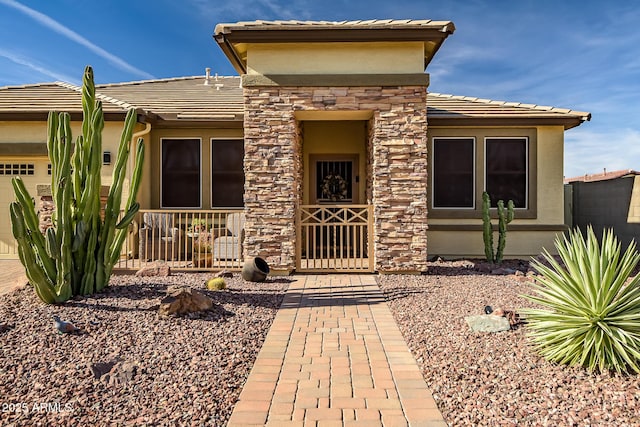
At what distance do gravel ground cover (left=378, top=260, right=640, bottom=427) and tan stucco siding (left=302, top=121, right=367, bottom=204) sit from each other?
6.13m

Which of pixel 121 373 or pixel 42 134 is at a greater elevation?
pixel 42 134

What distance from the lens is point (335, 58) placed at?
8445 mm

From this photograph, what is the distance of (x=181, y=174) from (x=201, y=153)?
0.74 meters

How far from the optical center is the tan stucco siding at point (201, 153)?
11172 millimetres

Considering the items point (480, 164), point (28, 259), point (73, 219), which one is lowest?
point (28, 259)

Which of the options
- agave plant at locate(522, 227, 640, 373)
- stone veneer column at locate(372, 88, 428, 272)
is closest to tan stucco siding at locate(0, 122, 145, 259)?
stone veneer column at locate(372, 88, 428, 272)

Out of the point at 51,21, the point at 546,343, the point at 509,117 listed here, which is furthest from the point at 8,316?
the point at 51,21

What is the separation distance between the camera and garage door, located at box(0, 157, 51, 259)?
10648 millimetres

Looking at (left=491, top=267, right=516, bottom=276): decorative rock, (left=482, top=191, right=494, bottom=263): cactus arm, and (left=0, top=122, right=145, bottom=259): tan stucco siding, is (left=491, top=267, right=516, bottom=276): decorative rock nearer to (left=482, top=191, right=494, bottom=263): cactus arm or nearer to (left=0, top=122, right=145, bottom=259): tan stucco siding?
(left=482, top=191, right=494, bottom=263): cactus arm

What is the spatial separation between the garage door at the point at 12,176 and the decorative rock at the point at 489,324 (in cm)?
1013

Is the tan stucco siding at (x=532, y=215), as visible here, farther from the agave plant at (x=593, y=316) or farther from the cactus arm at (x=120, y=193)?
the cactus arm at (x=120, y=193)

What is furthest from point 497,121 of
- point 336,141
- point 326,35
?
point 326,35

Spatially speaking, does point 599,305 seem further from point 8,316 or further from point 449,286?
point 8,316

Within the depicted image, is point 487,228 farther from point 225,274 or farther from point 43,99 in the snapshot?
point 43,99
